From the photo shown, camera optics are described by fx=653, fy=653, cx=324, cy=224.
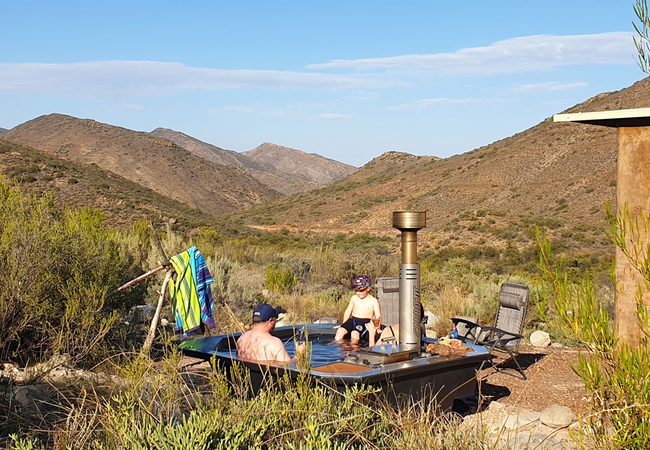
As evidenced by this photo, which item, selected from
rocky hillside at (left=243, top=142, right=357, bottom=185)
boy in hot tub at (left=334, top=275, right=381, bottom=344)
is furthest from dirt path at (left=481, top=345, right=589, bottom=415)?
rocky hillside at (left=243, top=142, right=357, bottom=185)

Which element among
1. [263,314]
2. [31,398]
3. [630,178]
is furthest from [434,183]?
[630,178]

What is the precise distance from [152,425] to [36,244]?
145 inches

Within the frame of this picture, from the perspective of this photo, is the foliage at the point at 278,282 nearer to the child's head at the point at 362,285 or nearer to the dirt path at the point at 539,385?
the child's head at the point at 362,285

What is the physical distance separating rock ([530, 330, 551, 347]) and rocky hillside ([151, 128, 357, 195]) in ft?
335

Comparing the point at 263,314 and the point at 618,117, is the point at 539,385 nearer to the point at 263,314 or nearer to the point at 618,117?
the point at 263,314

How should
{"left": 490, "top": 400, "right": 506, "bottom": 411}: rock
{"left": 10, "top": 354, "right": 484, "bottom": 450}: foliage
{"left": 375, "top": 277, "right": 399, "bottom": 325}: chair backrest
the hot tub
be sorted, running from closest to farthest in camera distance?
{"left": 10, "top": 354, "right": 484, "bottom": 450}: foliage → the hot tub → {"left": 490, "top": 400, "right": 506, "bottom": 411}: rock → {"left": 375, "top": 277, "right": 399, "bottom": 325}: chair backrest

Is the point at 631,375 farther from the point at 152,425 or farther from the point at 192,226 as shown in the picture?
the point at 192,226

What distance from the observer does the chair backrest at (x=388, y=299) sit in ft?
29.0

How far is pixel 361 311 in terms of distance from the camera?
729 cm

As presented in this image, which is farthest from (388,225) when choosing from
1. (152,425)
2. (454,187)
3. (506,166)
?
(152,425)

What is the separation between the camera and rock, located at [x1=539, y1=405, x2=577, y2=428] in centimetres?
539

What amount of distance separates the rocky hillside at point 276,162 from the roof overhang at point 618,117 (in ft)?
350

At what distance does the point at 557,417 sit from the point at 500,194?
38516 millimetres

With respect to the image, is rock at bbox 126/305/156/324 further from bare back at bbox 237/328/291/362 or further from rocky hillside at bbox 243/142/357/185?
A: rocky hillside at bbox 243/142/357/185
